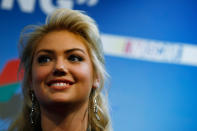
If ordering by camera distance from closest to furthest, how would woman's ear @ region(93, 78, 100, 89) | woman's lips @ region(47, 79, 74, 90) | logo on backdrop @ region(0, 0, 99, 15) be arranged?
woman's lips @ region(47, 79, 74, 90) → woman's ear @ region(93, 78, 100, 89) → logo on backdrop @ region(0, 0, 99, 15)

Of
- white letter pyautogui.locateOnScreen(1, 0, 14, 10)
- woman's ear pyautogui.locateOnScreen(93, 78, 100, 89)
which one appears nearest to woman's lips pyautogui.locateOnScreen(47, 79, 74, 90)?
woman's ear pyautogui.locateOnScreen(93, 78, 100, 89)

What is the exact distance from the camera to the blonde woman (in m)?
1.07

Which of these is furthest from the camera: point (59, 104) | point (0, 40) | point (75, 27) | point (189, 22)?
point (0, 40)

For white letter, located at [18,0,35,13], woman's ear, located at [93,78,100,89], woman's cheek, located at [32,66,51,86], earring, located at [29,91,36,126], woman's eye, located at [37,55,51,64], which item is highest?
white letter, located at [18,0,35,13]

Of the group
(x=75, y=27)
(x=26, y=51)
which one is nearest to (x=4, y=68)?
(x=26, y=51)

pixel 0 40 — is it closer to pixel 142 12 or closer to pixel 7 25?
pixel 7 25

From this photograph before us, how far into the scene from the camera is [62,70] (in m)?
1.05

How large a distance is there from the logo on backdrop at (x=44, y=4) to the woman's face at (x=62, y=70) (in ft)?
1.94

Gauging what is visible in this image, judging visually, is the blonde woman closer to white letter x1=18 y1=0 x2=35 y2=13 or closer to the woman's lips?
the woman's lips

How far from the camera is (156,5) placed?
1696 mm

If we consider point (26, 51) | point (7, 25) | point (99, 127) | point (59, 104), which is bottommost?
point (99, 127)

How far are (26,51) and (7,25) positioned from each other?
59cm

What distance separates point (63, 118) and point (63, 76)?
13 cm

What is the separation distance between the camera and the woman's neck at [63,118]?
1.09 metres
